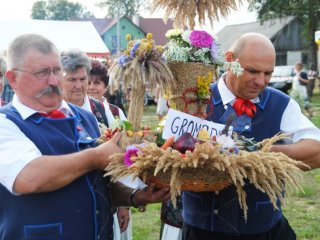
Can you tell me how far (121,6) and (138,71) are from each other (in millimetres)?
68280

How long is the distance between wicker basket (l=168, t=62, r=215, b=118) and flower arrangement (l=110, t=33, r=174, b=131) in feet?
0.31

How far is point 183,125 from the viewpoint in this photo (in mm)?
2367

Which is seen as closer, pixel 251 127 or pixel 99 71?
pixel 251 127

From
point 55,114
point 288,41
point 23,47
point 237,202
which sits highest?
point 23,47

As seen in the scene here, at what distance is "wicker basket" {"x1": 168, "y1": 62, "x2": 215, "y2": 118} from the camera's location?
2434mm

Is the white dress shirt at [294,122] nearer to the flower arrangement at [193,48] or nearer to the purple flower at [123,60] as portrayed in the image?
the flower arrangement at [193,48]

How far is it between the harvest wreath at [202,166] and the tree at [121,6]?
65451 mm

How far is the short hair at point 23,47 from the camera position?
95.0 inches

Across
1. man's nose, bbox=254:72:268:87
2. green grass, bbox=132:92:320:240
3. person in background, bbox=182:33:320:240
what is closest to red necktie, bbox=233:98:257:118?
person in background, bbox=182:33:320:240

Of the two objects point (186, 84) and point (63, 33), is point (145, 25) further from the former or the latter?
point (186, 84)

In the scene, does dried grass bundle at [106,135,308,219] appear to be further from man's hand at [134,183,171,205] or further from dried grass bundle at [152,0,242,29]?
dried grass bundle at [152,0,242,29]

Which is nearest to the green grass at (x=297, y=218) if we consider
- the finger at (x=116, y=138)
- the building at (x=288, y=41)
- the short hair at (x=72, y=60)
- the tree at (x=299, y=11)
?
the short hair at (x=72, y=60)

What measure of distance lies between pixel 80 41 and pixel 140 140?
13.4 metres

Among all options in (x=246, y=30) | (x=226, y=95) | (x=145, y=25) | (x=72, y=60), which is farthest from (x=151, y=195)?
(x=145, y=25)
